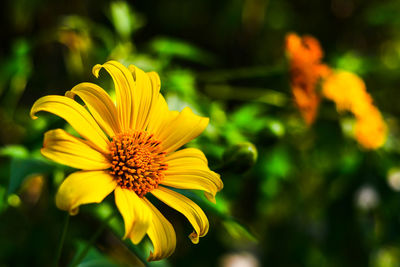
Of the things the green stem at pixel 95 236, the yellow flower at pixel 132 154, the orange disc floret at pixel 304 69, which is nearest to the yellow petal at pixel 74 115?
the yellow flower at pixel 132 154

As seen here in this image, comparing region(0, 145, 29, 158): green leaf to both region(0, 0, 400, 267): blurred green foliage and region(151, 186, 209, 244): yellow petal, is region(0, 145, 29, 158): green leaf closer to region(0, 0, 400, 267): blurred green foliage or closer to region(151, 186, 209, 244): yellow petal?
region(0, 0, 400, 267): blurred green foliage

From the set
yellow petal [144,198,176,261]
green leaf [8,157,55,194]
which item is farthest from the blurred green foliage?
yellow petal [144,198,176,261]

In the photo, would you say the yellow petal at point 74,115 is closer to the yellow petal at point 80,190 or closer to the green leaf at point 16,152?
the yellow petal at point 80,190

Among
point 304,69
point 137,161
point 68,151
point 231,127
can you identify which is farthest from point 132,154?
point 304,69

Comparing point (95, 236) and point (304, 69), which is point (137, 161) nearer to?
point (95, 236)

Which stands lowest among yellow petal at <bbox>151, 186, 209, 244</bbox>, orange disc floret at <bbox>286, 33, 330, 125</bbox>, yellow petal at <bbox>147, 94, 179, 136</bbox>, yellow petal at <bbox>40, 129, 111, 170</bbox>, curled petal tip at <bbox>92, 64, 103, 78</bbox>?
yellow petal at <bbox>40, 129, 111, 170</bbox>

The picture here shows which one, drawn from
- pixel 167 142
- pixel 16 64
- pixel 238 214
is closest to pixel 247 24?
pixel 238 214
